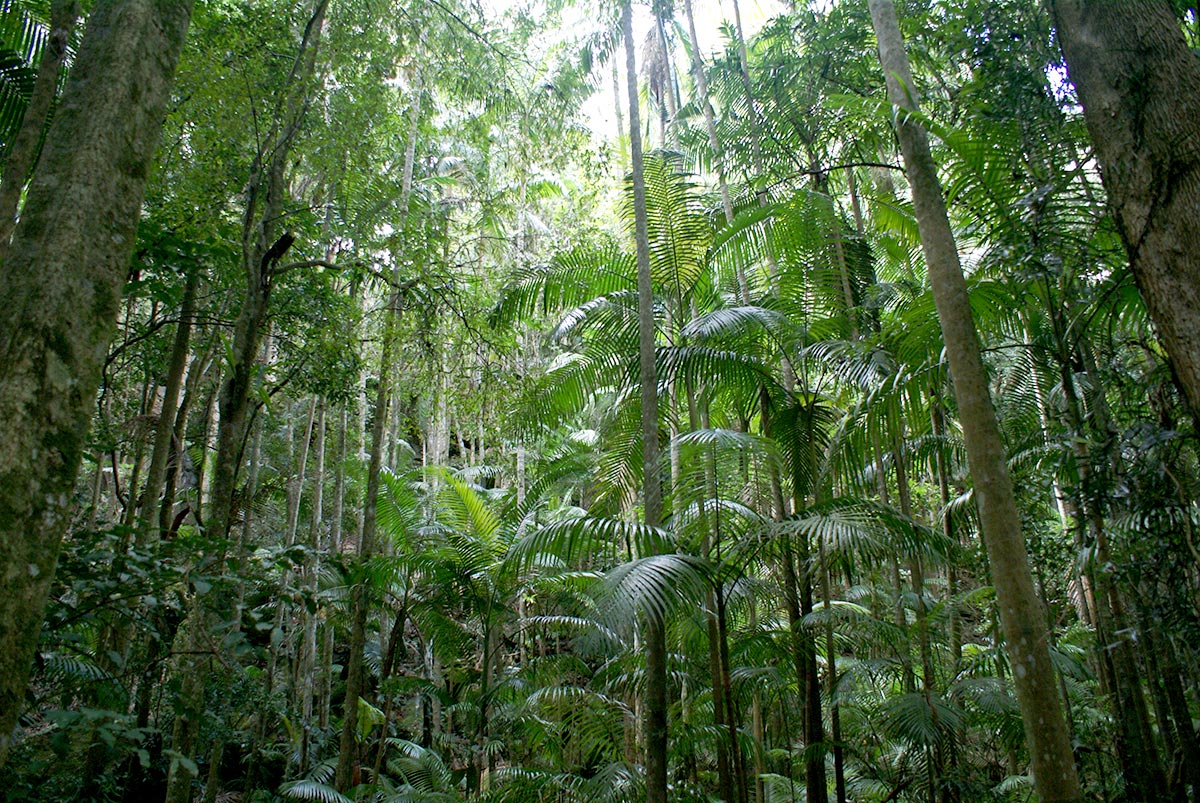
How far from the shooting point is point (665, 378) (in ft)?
17.5

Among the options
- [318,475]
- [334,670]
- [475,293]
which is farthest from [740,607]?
[334,670]

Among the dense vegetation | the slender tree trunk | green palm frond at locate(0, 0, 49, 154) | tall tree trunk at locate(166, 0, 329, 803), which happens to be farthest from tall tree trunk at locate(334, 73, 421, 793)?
green palm frond at locate(0, 0, 49, 154)

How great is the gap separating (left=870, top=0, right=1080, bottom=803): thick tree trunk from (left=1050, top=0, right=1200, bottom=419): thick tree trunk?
0.74 m

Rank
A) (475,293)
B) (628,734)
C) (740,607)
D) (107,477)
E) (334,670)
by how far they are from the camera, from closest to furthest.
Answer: (740,607), (475,293), (628,734), (334,670), (107,477)

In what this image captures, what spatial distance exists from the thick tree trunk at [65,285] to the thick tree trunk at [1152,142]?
3.87 meters

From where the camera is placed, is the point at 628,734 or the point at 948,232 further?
the point at 628,734

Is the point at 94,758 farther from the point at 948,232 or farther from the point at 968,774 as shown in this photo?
the point at 948,232

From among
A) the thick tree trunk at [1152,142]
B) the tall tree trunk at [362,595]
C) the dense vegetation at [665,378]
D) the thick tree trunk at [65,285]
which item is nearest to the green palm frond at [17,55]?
the dense vegetation at [665,378]

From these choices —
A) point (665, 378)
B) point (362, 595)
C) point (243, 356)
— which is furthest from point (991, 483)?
point (362, 595)

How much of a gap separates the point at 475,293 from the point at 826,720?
799 cm

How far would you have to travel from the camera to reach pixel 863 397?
509 centimetres

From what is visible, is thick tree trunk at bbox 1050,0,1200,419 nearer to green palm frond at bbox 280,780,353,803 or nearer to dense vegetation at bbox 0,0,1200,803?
dense vegetation at bbox 0,0,1200,803

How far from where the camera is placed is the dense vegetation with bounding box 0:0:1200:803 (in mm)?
2902

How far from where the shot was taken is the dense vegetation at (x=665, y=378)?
2.90 metres
